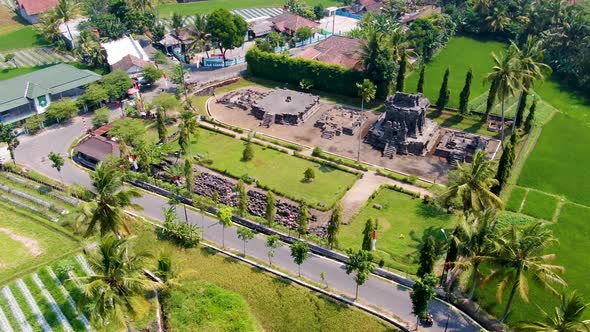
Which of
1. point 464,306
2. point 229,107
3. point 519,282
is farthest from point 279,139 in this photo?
point 519,282

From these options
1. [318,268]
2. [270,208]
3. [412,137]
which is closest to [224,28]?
[412,137]

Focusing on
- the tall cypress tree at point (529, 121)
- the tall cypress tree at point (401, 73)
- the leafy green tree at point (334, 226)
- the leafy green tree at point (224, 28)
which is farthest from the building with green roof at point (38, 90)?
the tall cypress tree at point (529, 121)

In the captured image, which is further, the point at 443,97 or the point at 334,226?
the point at 443,97

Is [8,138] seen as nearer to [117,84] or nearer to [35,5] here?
[117,84]

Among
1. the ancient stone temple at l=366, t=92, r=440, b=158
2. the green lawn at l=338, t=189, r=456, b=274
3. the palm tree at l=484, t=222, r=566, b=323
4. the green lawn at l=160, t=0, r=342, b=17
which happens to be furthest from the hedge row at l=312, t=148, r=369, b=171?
the green lawn at l=160, t=0, r=342, b=17

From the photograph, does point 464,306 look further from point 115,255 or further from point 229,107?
point 229,107

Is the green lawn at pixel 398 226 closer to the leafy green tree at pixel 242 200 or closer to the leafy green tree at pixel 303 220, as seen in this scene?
the leafy green tree at pixel 303 220

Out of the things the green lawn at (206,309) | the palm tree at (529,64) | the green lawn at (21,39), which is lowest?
the green lawn at (206,309)
